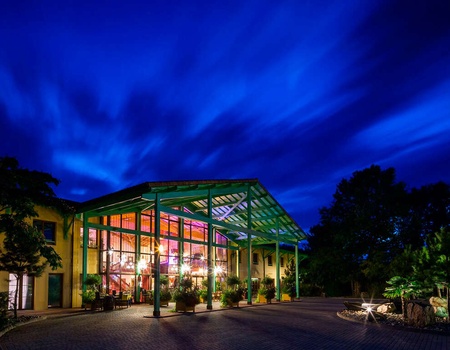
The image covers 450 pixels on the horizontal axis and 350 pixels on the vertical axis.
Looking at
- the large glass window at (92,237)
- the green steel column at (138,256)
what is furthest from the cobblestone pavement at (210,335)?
the green steel column at (138,256)

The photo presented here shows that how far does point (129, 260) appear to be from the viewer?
24125mm

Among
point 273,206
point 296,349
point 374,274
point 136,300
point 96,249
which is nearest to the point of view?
point 296,349

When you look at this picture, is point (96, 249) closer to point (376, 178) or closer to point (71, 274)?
point (71, 274)

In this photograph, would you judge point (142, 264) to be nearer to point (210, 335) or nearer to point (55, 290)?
point (55, 290)

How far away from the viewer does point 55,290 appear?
20641 millimetres

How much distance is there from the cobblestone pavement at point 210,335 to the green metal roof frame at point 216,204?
5.07 metres

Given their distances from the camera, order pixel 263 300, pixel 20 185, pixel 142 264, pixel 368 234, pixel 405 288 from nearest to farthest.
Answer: pixel 20 185 → pixel 405 288 → pixel 142 264 → pixel 263 300 → pixel 368 234

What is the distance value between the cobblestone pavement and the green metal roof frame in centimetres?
507

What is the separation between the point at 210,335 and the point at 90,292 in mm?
10522

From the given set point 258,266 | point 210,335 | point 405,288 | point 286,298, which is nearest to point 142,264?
point 286,298

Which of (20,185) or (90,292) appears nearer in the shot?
(20,185)

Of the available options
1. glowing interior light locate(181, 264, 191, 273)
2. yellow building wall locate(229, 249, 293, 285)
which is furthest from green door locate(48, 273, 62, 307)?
yellow building wall locate(229, 249, 293, 285)

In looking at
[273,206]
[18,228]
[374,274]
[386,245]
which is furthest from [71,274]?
[386,245]

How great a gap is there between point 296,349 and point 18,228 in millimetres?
8384
